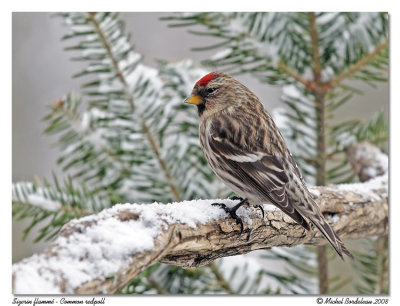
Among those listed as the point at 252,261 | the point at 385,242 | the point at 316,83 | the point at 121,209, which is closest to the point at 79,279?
the point at 121,209

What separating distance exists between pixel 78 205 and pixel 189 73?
59 cm

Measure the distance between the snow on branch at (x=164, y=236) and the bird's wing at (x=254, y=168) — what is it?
0.26ft

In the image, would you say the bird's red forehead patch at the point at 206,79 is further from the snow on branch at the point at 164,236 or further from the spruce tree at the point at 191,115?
the snow on branch at the point at 164,236

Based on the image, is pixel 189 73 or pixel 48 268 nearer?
pixel 48 268

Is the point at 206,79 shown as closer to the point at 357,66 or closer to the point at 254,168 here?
the point at 254,168

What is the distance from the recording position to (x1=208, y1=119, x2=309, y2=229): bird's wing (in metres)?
1.34

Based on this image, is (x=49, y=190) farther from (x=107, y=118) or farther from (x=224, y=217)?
(x=224, y=217)

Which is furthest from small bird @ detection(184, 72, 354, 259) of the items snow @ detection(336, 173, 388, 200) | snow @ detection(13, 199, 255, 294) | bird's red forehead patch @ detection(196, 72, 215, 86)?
snow @ detection(13, 199, 255, 294)

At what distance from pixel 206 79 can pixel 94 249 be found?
0.91m

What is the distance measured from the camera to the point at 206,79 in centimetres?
163

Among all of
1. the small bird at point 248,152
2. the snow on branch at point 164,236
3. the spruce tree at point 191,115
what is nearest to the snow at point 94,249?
the snow on branch at point 164,236

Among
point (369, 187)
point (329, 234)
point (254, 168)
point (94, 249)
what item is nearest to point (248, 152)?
→ point (254, 168)

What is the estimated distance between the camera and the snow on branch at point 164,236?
0.79 m
